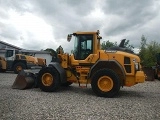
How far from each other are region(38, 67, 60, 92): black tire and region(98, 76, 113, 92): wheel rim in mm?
1868

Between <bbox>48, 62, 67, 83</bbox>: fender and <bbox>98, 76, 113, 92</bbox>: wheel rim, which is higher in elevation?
<bbox>48, 62, 67, 83</bbox>: fender

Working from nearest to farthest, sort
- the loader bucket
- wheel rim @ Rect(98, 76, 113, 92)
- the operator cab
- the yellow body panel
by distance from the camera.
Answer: wheel rim @ Rect(98, 76, 113, 92)
the yellow body panel
the operator cab
the loader bucket

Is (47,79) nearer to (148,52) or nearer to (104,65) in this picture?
(104,65)

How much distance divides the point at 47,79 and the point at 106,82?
2625 millimetres

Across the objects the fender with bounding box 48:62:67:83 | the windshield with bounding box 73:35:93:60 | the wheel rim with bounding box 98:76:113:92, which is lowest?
the wheel rim with bounding box 98:76:113:92

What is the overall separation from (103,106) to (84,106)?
0.59m

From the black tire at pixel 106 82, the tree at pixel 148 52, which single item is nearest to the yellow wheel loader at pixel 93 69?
the black tire at pixel 106 82

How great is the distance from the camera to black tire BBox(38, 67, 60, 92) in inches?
409

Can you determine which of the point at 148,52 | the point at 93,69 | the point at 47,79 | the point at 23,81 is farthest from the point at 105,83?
the point at 148,52

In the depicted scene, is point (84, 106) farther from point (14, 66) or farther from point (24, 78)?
point (14, 66)

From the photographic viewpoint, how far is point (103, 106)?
7516mm

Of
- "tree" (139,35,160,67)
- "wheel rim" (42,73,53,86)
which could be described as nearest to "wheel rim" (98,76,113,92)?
"wheel rim" (42,73,53,86)

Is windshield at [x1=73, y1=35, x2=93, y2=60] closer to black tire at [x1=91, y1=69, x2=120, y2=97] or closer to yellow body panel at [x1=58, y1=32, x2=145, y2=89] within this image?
yellow body panel at [x1=58, y1=32, x2=145, y2=89]

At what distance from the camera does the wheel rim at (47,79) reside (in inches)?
414
